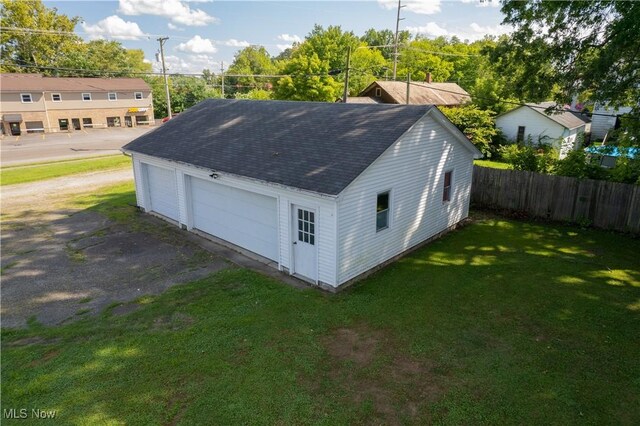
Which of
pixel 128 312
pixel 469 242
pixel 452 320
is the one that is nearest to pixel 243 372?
pixel 128 312

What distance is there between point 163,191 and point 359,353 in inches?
457

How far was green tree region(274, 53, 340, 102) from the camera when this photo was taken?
132 ft

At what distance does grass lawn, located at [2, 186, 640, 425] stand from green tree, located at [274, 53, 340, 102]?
107 ft

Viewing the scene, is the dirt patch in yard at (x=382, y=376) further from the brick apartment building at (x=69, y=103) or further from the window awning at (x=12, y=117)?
the brick apartment building at (x=69, y=103)

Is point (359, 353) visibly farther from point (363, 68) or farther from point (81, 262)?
point (363, 68)

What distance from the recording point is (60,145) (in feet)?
123

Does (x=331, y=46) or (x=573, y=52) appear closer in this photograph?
(x=573, y=52)

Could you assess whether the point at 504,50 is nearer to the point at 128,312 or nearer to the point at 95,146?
the point at 128,312

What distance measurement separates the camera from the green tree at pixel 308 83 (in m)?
40.2

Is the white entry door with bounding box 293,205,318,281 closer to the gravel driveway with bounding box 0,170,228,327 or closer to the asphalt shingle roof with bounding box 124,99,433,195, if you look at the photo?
the asphalt shingle roof with bounding box 124,99,433,195

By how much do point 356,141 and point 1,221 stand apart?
15.5 m

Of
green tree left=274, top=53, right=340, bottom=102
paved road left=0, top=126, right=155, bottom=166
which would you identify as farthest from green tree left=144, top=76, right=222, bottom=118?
green tree left=274, top=53, right=340, bottom=102

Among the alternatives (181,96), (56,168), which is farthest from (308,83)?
(181,96)

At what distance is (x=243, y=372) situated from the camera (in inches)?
277
